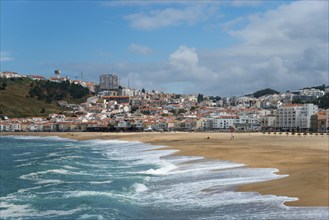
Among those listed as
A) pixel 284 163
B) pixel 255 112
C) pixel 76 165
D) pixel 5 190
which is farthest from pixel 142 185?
pixel 255 112

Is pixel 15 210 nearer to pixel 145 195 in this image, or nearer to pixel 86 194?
pixel 86 194

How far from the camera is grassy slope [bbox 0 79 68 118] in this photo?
171875 millimetres

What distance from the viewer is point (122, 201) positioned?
18500 mm

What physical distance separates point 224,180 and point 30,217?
920 cm

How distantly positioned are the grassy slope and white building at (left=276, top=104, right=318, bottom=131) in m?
91.7

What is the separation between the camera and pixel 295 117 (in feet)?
379

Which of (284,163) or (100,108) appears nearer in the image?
(284,163)

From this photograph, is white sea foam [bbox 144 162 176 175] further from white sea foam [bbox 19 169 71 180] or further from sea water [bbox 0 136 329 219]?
white sea foam [bbox 19 169 71 180]

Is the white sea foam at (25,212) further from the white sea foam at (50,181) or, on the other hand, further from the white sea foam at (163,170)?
the white sea foam at (163,170)

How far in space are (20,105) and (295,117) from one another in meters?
106

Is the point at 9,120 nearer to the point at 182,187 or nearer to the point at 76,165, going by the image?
the point at 76,165

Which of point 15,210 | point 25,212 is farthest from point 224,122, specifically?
point 25,212

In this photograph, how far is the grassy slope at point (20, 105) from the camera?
17188 cm

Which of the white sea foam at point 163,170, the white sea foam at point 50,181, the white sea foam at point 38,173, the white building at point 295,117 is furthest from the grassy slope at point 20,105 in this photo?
the white sea foam at point 50,181
